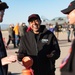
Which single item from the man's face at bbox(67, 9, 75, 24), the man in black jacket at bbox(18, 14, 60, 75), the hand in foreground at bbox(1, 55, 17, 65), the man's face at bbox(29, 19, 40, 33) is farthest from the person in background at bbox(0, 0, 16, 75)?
the man's face at bbox(29, 19, 40, 33)

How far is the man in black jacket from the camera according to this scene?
4.99 m

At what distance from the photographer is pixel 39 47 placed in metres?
4.99

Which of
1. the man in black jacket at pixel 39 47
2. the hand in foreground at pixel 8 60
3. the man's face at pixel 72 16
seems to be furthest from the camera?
the man in black jacket at pixel 39 47

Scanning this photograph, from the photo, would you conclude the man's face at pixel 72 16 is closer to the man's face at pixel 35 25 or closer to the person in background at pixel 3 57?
the person in background at pixel 3 57

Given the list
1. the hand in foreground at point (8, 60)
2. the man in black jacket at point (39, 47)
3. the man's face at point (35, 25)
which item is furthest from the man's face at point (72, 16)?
the man's face at point (35, 25)

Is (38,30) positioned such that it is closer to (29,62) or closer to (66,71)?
(29,62)

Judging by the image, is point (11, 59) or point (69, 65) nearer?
point (69, 65)

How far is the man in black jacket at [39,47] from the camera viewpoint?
499 cm

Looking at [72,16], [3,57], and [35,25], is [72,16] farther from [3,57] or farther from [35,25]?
[35,25]

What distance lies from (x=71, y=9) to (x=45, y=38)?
8.29 ft

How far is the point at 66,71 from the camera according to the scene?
2.31 metres

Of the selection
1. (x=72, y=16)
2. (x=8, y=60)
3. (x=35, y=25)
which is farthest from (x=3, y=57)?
(x=35, y=25)

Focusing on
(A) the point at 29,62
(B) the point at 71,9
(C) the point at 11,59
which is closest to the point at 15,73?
(A) the point at 29,62

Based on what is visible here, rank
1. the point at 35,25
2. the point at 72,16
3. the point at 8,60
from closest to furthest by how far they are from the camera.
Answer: the point at 72,16
the point at 8,60
the point at 35,25
